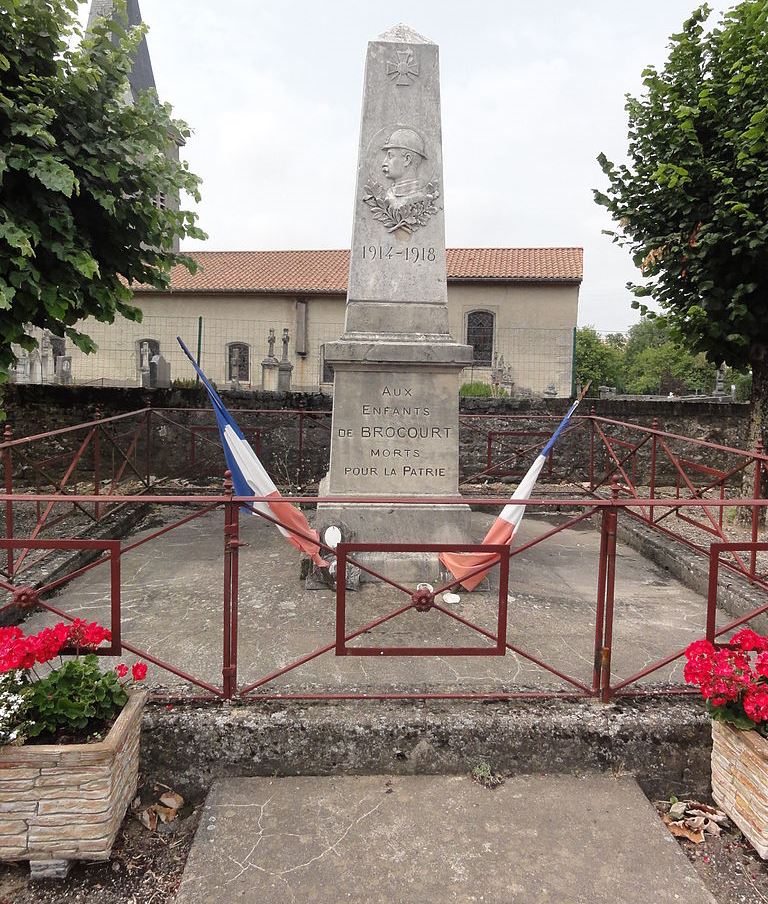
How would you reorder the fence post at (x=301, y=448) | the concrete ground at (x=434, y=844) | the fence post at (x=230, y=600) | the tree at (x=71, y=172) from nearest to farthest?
the concrete ground at (x=434, y=844)
the fence post at (x=230, y=600)
the tree at (x=71, y=172)
the fence post at (x=301, y=448)

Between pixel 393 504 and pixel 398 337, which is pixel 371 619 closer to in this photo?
pixel 393 504

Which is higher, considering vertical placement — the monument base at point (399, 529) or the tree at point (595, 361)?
the tree at point (595, 361)

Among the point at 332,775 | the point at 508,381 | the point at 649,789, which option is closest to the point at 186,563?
the point at 332,775

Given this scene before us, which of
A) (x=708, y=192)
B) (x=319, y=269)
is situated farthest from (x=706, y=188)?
(x=319, y=269)

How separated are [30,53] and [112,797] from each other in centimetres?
508

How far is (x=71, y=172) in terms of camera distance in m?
4.27

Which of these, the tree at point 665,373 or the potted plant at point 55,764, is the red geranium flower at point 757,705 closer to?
the potted plant at point 55,764

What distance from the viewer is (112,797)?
225cm

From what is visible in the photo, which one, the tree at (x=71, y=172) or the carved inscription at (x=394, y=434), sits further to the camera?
the carved inscription at (x=394, y=434)

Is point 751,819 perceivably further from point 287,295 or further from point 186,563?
point 287,295

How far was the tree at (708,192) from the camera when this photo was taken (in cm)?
584

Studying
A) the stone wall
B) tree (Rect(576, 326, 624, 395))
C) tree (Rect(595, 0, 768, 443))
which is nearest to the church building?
the stone wall

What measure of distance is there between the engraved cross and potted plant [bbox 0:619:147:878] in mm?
4502

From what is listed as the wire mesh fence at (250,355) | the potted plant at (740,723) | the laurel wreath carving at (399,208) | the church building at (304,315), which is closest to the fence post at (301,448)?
the laurel wreath carving at (399,208)
